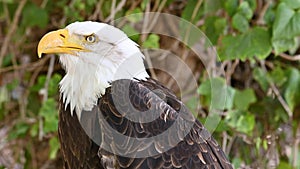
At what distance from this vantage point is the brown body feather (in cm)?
198

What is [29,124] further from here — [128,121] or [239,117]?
[128,121]

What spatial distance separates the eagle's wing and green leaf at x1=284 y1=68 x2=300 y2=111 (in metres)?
1.15

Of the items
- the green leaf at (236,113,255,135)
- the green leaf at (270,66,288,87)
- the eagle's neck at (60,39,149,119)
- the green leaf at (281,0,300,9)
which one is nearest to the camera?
the eagle's neck at (60,39,149,119)

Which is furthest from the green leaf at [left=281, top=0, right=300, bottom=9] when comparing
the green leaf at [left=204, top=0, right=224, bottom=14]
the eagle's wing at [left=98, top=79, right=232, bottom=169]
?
the eagle's wing at [left=98, top=79, right=232, bottom=169]

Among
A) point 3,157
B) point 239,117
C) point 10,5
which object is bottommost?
point 3,157

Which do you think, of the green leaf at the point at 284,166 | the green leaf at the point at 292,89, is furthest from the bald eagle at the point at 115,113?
the green leaf at the point at 292,89

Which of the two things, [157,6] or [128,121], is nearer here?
[128,121]

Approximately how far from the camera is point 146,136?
6.47ft

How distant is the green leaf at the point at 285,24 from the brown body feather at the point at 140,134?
0.77 m

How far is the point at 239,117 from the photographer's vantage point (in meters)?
2.96

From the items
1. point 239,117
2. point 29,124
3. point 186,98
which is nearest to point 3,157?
point 29,124

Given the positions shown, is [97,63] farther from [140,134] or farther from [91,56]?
[140,134]

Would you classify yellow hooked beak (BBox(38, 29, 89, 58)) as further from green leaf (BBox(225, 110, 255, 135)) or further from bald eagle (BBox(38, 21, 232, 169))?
green leaf (BBox(225, 110, 255, 135))

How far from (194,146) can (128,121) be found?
219 millimetres
